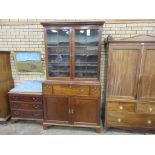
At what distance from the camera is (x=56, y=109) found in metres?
2.66

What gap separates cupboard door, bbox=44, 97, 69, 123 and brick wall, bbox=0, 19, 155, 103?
807 millimetres

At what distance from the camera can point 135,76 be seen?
2.41 meters

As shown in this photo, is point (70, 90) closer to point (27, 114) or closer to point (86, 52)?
point (86, 52)

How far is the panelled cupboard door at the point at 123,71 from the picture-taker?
2.35 meters

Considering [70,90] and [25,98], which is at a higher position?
[70,90]

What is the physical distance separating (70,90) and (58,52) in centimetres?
70

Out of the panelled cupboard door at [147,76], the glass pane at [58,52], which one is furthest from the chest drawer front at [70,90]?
the panelled cupboard door at [147,76]

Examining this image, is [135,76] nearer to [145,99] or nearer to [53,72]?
[145,99]

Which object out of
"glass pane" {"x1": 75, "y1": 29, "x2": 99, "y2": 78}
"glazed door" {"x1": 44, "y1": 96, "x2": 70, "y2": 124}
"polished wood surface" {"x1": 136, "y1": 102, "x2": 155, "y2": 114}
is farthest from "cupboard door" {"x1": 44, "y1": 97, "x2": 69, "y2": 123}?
"polished wood surface" {"x1": 136, "y1": 102, "x2": 155, "y2": 114}

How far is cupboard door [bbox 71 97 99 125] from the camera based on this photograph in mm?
2541

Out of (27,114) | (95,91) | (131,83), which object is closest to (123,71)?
(131,83)

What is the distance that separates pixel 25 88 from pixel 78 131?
4.26 feet
